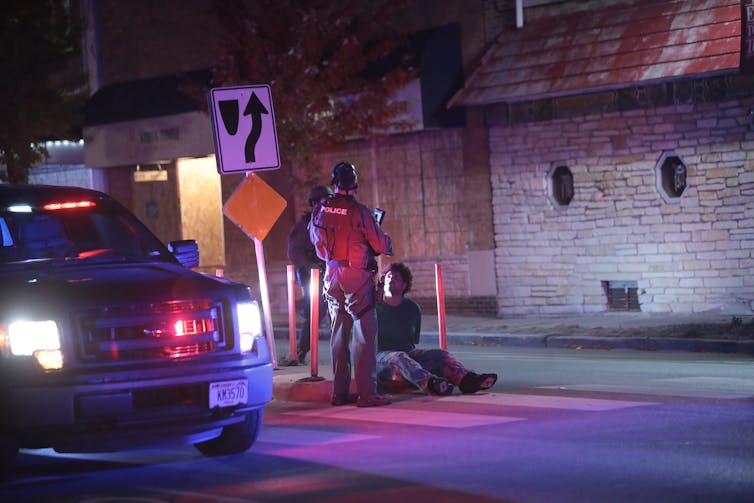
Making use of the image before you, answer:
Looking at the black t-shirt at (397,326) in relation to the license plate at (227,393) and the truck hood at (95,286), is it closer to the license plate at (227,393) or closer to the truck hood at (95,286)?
the truck hood at (95,286)

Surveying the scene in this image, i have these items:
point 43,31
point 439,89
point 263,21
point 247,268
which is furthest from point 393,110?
point 43,31

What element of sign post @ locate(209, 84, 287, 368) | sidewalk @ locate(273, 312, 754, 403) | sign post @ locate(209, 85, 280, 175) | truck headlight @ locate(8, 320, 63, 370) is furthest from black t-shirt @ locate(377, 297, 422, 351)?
truck headlight @ locate(8, 320, 63, 370)

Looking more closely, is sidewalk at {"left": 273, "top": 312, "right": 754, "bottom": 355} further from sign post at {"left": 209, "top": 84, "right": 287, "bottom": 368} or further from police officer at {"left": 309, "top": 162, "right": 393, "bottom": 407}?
police officer at {"left": 309, "top": 162, "right": 393, "bottom": 407}

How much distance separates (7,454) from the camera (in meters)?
8.23

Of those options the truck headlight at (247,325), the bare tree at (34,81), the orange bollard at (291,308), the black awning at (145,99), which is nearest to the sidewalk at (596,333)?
the orange bollard at (291,308)

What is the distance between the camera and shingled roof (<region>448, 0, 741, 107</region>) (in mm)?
18922

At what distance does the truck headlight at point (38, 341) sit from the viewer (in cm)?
813

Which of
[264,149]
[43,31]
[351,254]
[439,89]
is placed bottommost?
[351,254]

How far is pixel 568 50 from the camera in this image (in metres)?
20.5

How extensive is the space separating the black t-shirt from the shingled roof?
326 inches

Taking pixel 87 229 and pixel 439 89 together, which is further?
pixel 439 89

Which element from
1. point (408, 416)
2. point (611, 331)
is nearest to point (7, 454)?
point (408, 416)

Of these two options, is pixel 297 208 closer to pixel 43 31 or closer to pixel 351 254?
pixel 43 31

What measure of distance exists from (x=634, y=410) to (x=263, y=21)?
44.1ft
